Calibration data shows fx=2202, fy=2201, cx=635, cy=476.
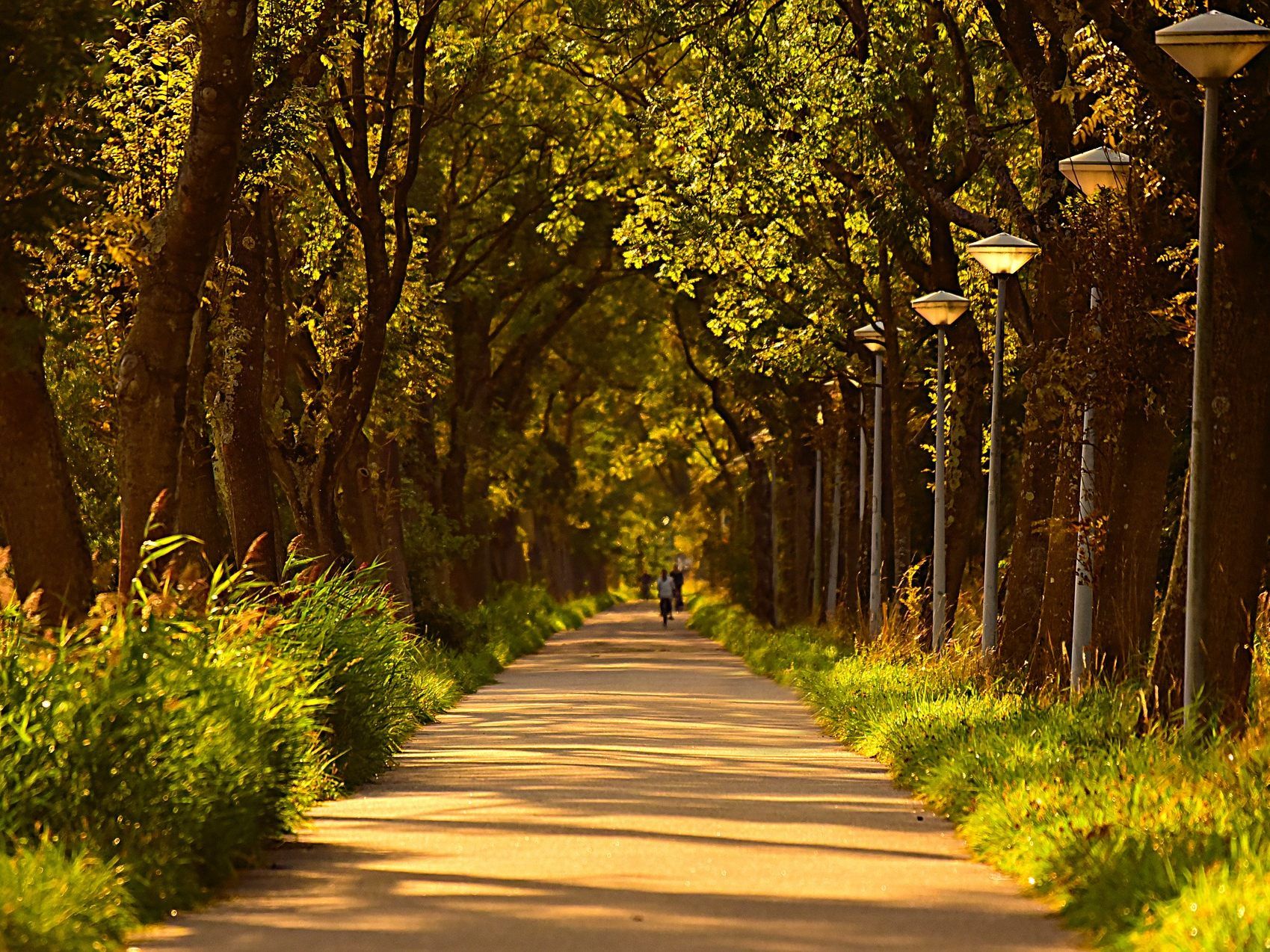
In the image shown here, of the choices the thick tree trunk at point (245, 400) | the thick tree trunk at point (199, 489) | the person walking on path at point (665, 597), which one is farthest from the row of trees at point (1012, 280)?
the person walking on path at point (665, 597)

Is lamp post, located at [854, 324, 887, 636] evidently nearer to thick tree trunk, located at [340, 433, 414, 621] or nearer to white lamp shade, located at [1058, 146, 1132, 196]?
thick tree trunk, located at [340, 433, 414, 621]

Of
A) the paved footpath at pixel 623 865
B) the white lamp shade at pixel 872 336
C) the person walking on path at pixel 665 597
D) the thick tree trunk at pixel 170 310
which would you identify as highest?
the white lamp shade at pixel 872 336

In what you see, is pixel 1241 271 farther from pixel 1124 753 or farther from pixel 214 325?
pixel 214 325

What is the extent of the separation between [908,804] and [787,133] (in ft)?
47.8

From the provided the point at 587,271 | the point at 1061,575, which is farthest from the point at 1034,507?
the point at 587,271

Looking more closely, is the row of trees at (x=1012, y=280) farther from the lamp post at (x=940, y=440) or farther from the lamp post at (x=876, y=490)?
the lamp post at (x=940, y=440)

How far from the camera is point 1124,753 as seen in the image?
12109 millimetres

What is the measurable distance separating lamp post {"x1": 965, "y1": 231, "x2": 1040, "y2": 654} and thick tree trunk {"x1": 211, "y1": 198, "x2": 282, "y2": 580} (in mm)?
7230

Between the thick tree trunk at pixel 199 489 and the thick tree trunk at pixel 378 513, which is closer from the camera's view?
the thick tree trunk at pixel 199 489

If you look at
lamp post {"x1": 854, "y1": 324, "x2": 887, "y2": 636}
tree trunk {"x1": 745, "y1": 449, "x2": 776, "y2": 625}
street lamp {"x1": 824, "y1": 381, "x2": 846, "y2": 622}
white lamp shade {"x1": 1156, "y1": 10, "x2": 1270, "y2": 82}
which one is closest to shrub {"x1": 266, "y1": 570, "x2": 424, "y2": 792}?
white lamp shade {"x1": 1156, "y1": 10, "x2": 1270, "y2": 82}

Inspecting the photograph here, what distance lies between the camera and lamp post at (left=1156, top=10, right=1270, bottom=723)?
12.4 m

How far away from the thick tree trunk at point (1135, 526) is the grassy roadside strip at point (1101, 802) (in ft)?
3.79

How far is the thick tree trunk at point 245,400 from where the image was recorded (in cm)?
2231

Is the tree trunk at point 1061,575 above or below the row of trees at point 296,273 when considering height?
below
